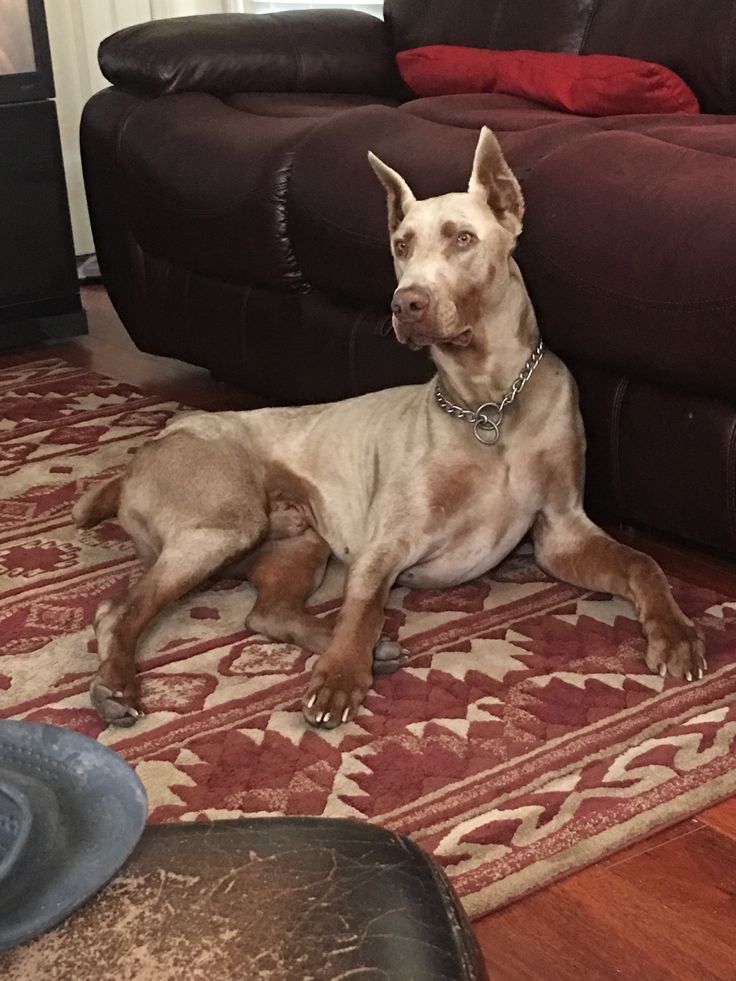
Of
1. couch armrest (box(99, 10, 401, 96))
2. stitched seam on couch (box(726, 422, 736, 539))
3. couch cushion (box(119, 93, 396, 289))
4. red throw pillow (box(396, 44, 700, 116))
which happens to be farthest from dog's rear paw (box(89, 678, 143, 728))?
couch armrest (box(99, 10, 401, 96))

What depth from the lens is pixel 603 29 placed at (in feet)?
11.9

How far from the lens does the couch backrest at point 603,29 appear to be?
334cm

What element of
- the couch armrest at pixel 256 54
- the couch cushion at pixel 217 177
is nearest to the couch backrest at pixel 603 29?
the couch armrest at pixel 256 54

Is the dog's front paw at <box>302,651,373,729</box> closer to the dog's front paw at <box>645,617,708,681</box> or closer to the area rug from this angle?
the area rug

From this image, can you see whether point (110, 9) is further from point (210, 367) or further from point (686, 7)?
point (686, 7)

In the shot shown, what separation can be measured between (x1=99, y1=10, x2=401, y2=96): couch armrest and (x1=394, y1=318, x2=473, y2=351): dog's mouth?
1804mm

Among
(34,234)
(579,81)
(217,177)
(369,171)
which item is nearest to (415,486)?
(369,171)

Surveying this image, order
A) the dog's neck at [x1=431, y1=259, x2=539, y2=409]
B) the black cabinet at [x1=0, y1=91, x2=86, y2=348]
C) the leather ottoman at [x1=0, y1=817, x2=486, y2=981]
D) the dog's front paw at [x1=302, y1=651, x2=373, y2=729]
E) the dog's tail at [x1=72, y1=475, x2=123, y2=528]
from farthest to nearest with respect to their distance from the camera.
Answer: the black cabinet at [x1=0, y1=91, x2=86, y2=348]
the dog's tail at [x1=72, y1=475, x2=123, y2=528]
the dog's neck at [x1=431, y1=259, x2=539, y2=409]
the dog's front paw at [x1=302, y1=651, x2=373, y2=729]
the leather ottoman at [x1=0, y1=817, x2=486, y2=981]

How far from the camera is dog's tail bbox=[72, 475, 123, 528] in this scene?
2.63 metres

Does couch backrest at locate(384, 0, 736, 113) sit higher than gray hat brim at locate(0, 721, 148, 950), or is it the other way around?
gray hat brim at locate(0, 721, 148, 950)

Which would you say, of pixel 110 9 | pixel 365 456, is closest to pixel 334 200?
pixel 365 456

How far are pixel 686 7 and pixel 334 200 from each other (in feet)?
3.92

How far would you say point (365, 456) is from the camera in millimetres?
2584

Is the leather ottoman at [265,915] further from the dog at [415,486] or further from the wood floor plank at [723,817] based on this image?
the dog at [415,486]
